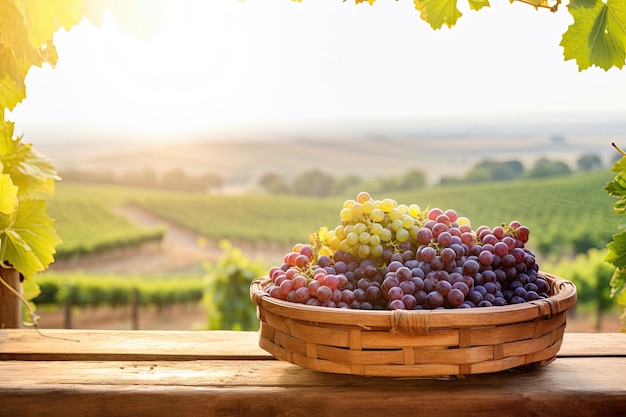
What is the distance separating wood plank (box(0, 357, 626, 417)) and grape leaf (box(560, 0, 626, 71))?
563 mm

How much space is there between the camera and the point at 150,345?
1371mm

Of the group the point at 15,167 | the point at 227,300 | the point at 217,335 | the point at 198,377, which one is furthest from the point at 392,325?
the point at 227,300

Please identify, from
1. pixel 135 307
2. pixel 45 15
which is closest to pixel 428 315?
pixel 45 15

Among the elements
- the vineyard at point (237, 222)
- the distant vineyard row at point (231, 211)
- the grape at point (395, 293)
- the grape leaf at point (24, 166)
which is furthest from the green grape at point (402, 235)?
the distant vineyard row at point (231, 211)

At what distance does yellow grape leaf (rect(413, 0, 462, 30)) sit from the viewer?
1.23m

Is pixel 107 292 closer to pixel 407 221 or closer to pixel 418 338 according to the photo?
pixel 407 221

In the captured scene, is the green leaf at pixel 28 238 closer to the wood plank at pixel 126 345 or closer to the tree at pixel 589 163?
the wood plank at pixel 126 345

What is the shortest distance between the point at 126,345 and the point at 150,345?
0.05m

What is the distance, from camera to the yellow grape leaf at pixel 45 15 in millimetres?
1140

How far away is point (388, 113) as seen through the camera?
34.0ft

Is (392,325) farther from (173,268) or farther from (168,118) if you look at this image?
(173,268)

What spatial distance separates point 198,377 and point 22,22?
2.85 feet

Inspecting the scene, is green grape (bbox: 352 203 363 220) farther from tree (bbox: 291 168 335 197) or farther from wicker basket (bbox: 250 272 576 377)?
tree (bbox: 291 168 335 197)

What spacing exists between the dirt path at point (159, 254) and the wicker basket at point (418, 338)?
9.37m
